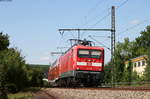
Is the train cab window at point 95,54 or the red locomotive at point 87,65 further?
the train cab window at point 95,54

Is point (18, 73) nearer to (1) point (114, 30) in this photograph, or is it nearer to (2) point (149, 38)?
(1) point (114, 30)

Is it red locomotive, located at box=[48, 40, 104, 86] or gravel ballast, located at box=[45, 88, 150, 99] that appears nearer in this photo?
gravel ballast, located at box=[45, 88, 150, 99]

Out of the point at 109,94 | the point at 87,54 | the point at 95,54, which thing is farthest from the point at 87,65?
the point at 109,94

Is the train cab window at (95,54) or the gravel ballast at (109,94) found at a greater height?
the train cab window at (95,54)

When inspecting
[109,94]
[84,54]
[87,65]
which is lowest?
[109,94]

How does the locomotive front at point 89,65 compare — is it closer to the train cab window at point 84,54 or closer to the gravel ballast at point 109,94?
the train cab window at point 84,54

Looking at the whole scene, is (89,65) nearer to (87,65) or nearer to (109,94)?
(87,65)

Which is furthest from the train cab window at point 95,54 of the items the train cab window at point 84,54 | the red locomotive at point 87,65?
the train cab window at point 84,54

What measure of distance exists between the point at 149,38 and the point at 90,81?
61.2m

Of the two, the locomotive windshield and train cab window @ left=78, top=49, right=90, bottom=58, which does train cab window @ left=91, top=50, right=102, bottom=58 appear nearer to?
the locomotive windshield

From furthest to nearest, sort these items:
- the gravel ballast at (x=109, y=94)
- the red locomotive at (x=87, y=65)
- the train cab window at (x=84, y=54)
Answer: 1. the train cab window at (x=84, y=54)
2. the red locomotive at (x=87, y=65)
3. the gravel ballast at (x=109, y=94)

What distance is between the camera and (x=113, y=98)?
1614 centimetres

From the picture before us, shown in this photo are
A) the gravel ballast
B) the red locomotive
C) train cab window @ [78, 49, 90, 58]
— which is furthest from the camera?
train cab window @ [78, 49, 90, 58]

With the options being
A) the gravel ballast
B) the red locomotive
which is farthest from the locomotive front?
the gravel ballast
